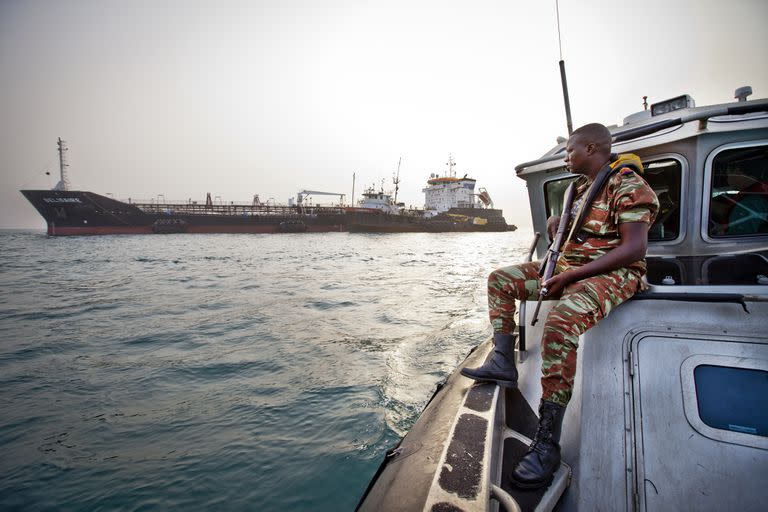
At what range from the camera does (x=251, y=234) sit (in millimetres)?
43781

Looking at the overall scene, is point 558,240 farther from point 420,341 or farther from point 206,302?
point 206,302

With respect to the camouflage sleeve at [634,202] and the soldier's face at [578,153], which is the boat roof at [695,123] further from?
the camouflage sleeve at [634,202]

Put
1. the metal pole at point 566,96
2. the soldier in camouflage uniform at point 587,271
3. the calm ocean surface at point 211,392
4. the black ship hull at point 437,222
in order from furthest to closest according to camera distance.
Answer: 1. the black ship hull at point 437,222
2. the metal pole at point 566,96
3. the calm ocean surface at point 211,392
4. the soldier in camouflage uniform at point 587,271

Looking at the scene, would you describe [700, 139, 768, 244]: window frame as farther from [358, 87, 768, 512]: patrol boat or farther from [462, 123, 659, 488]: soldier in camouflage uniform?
[462, 123, 659, 488]: soldier in camouflage uniform

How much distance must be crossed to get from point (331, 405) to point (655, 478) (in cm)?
326

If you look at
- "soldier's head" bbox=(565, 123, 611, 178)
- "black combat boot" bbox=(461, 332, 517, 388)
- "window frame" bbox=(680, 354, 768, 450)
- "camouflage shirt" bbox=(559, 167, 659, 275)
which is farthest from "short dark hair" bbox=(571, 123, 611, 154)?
"black combat boot" bbox=(461, 332, 517, 388)

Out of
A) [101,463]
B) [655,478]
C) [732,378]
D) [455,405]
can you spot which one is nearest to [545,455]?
[655,478]

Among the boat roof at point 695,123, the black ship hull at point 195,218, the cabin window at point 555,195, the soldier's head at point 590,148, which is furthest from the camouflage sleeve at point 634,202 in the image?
the black ship hull at point 195,218

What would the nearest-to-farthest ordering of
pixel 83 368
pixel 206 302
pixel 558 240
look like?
pixel 558 240
pixel 83 368
pixel 206 302

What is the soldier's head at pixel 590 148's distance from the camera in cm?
204

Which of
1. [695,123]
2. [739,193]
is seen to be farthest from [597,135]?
[739,193]

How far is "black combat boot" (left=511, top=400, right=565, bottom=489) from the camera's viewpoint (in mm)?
1603

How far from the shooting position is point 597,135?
205 cm

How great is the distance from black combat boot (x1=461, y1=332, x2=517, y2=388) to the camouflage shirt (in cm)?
65
